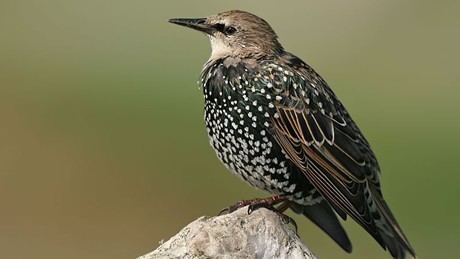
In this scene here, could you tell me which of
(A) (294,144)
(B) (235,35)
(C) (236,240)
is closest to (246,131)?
(A) (294,144)

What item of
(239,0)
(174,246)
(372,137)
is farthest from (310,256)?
(239,0)

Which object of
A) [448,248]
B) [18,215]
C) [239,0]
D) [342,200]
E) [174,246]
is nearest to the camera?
[174,246]

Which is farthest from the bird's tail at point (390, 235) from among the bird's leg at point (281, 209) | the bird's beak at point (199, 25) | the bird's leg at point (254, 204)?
the bird's beak at point (199, 25)

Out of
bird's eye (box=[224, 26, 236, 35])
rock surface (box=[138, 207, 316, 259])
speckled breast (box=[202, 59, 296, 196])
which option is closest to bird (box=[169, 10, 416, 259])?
speckled breast (box=[202, 59, 296, 196])

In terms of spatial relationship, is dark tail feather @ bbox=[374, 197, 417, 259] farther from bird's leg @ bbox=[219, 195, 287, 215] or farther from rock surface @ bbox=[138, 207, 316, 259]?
rock surface @ bbox=[138, 207, 316, 259]

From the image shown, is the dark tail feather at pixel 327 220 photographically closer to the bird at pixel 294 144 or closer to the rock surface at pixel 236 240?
the bird at pixel 294 144

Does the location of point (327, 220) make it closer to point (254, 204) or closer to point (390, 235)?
point (390, 235)

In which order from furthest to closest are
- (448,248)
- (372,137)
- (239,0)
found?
(239,0), (372,137), (448,248)

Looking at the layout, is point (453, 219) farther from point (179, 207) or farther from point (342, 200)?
point (342, 200)
